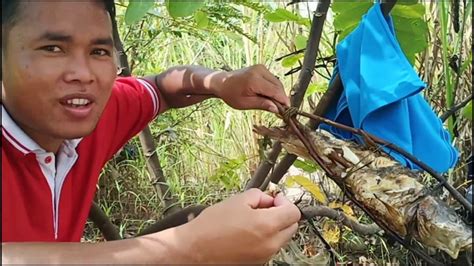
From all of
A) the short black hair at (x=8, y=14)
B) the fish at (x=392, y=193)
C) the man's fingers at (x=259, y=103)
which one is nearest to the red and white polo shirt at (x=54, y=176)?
the short black hair at (x=8, y=14)

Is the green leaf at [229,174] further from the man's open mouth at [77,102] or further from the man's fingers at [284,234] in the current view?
the man's fingers at [284,234]

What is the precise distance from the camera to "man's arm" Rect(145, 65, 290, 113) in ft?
3.90

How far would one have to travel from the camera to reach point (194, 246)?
0.77 m

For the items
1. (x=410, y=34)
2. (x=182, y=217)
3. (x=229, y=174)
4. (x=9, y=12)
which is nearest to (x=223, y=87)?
(x=182, y=217)

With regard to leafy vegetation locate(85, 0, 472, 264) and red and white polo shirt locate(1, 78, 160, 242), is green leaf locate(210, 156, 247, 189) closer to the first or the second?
leafy vegetation locate(85, 0, 472, 264)

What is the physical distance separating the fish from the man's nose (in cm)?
37

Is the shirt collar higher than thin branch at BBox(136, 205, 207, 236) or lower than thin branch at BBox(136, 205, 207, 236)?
higher

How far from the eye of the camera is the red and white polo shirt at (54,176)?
973 mm

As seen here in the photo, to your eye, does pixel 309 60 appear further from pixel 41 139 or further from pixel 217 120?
pixel 217 120

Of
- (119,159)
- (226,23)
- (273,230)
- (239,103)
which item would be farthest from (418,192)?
(119,159)

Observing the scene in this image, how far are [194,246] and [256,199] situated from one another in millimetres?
103

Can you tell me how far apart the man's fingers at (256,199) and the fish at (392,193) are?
0.21 metres

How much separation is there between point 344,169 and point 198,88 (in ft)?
1.32

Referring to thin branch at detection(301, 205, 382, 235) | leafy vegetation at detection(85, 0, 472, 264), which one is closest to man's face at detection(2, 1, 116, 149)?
thin branch at detection(301, 205, 382, 235)
